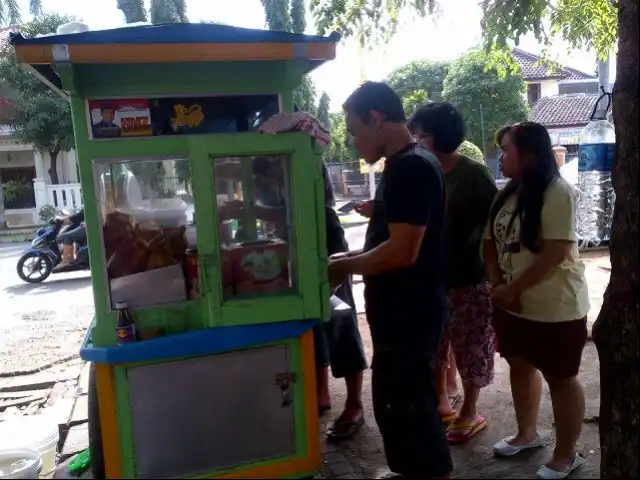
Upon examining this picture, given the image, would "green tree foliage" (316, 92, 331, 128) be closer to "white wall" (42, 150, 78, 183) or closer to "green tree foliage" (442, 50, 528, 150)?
"green tree foliage" (442, 50, 528, 150)

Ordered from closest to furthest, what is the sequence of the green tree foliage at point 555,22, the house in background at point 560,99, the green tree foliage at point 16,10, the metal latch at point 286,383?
the metal latch at point 286,383 → the green tree foliage at point 555,22 → the green tree foliage at point 16,10 → the house in background at point 560,99

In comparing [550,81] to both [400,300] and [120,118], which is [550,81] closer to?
[400,300]

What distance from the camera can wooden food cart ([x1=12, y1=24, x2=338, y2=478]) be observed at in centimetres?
211

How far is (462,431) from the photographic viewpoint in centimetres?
296

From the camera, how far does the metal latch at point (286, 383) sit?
2328mm

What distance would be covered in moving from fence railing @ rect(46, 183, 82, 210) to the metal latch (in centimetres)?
1522

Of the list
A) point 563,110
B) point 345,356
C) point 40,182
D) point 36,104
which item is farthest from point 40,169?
point 563,110

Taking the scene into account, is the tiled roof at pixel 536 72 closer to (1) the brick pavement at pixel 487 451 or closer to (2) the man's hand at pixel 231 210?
(1) the brick pavement at pixel 487 451

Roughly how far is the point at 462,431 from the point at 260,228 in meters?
1.51

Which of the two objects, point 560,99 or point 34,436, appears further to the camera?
point 560,99

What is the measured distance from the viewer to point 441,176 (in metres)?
2.09

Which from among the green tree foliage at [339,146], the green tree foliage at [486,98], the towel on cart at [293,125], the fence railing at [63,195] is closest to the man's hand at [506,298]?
the towel on cart at [293,125]

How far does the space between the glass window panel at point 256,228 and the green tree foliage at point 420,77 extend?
23.6 meters

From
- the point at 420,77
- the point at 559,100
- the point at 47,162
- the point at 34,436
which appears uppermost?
the point at 420,77
